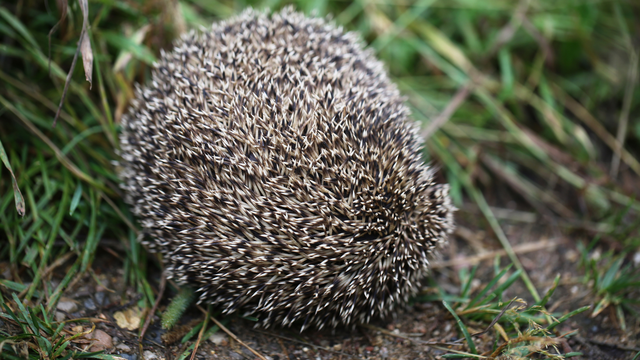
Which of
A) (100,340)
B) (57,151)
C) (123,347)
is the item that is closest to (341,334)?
(123,347)

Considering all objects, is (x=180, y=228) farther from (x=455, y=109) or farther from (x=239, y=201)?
(x=455, y=109)

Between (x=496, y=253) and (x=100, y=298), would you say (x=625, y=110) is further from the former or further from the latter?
(x=100, y=298)

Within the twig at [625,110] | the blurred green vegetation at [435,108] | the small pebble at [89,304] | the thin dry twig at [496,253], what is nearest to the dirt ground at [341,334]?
the small pebble at [89,304]

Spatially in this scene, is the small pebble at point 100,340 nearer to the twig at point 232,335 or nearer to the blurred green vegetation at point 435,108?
the blurred green vegetation at point 435,108

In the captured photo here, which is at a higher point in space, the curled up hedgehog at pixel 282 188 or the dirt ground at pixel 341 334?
the curled up hedgehog at pixel 282 188

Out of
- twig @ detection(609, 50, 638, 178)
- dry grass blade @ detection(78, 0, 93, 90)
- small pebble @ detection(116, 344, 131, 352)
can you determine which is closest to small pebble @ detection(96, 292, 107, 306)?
small pebble @ detection(116, 344, 131, 352)

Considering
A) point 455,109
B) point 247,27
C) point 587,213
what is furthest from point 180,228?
point 587,213
